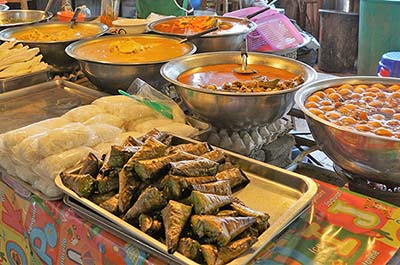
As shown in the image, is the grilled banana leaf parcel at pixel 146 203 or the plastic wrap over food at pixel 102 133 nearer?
the grilled banana leaf parcel at pixel 146 203

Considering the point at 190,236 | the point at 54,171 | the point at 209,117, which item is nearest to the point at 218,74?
the point at 209,117

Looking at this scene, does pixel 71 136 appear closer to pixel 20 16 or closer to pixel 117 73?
A: pixel 117 73

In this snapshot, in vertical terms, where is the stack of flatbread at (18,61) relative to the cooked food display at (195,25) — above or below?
below

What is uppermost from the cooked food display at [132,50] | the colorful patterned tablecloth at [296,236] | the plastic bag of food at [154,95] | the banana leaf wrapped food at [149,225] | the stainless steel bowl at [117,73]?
the cooked food display at [132,50]

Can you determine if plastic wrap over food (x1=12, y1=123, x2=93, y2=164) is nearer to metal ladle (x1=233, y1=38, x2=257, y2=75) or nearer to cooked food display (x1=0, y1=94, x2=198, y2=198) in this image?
cooked food display (x1=0, y1=94, x2=198, y2=198)

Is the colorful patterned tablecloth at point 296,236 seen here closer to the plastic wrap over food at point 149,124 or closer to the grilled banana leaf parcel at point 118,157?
the grilled banana leaf parcel at point 118,157

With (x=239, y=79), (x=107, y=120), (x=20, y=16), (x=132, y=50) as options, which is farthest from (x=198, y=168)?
(x=20, y=16)

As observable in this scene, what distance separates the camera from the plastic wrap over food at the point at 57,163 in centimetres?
115

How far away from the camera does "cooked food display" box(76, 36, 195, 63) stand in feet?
5.81

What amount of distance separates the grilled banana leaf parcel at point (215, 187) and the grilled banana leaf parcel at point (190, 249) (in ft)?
0.41

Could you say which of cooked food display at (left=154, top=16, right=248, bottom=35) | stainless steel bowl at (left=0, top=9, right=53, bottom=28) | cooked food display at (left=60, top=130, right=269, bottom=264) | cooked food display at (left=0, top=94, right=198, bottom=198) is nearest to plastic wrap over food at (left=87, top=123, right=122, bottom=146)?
cooked food display at (left=0, top=94, right=198, bottom=198)

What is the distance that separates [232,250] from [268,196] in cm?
28

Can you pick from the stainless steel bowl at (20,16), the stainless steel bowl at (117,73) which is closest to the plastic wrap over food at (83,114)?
the stainless steel bowl at (117,73)

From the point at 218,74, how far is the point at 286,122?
0.30 m
